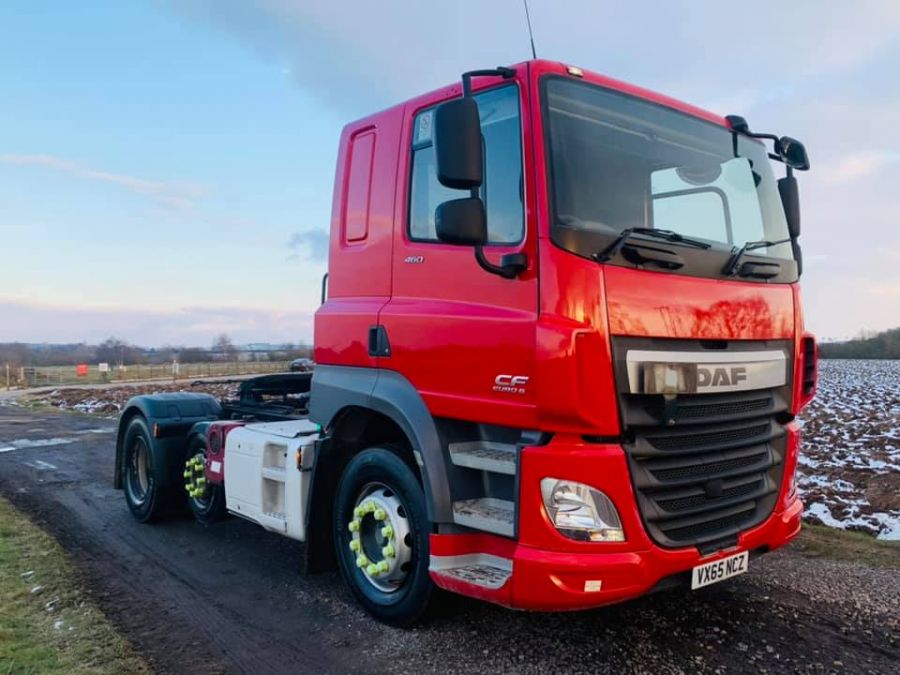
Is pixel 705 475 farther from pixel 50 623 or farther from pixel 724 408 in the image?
pixel 50 623

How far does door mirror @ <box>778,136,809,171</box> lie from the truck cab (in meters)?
0.39

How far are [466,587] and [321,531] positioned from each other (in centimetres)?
152

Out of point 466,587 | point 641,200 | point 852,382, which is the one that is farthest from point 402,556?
point 852,382

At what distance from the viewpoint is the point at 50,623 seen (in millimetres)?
4148

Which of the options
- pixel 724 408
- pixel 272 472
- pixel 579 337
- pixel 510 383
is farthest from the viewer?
pixel 272 472

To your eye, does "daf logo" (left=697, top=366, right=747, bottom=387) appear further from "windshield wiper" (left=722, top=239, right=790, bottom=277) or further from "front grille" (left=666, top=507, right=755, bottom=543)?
"front grille" (left=666, top=507, right=755, bottom=543)

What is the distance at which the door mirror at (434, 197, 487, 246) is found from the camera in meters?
3.26

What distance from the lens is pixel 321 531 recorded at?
4539 millimetres

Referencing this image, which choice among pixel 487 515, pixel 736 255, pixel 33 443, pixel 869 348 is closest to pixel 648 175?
pixel 736 255

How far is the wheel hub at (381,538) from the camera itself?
12.8 feet

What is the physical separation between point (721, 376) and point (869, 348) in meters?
46.9

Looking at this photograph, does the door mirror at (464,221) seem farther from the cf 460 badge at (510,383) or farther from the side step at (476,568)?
the side step at (476,568)

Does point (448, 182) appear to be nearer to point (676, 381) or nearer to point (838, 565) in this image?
point (676, 381)

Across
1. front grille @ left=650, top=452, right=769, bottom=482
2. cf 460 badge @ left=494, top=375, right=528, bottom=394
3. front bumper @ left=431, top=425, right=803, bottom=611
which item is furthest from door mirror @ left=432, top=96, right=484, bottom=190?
front grille @ left=650, top=452, right=769, bottom=482
